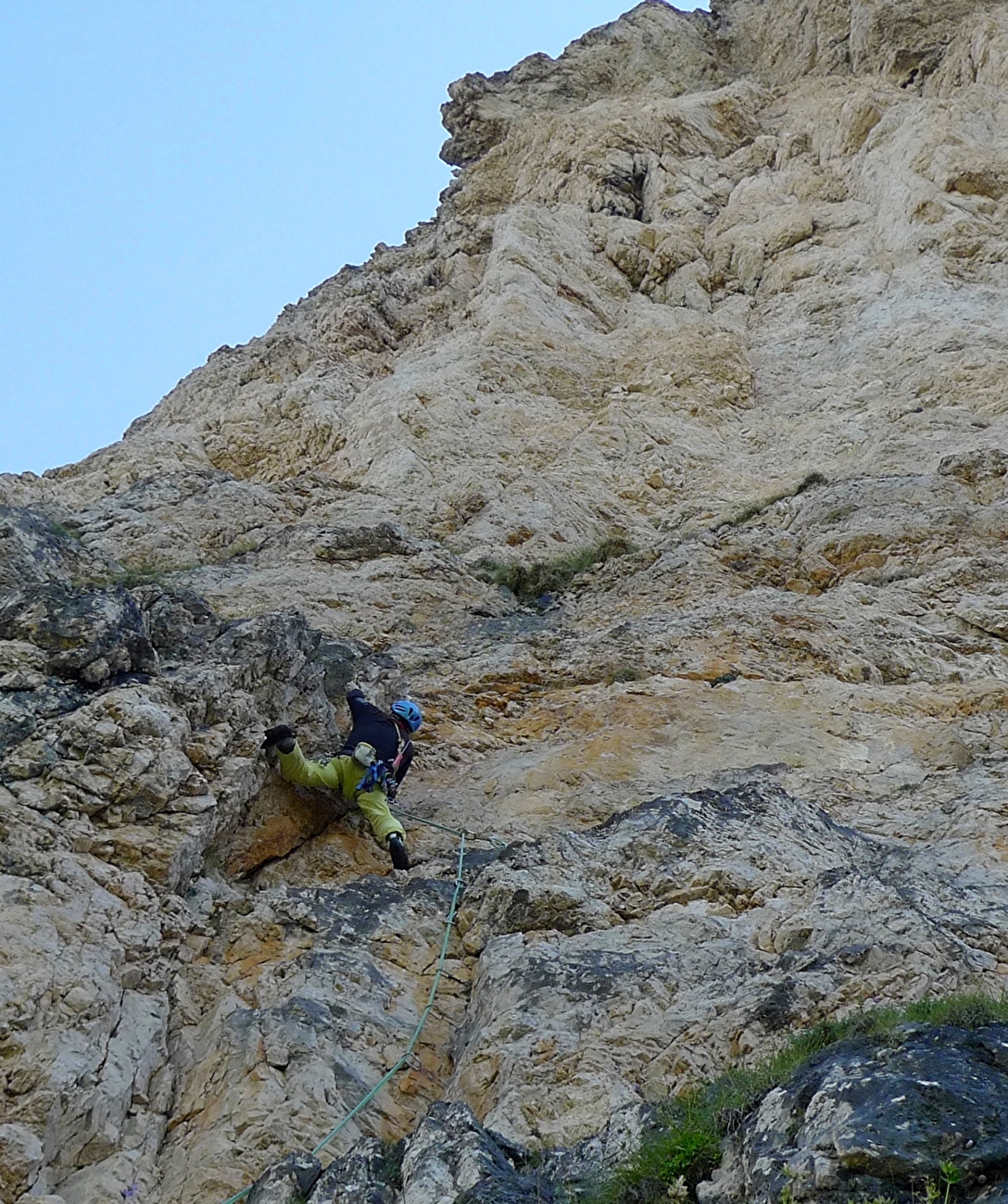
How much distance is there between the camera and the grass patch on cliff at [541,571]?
13.6 metres

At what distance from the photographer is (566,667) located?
10609mm

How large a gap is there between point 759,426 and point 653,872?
1300 cm

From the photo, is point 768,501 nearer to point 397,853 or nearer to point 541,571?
point 541,571

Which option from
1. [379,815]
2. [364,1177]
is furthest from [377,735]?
[364,1177]

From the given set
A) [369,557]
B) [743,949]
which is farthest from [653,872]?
[369,557]

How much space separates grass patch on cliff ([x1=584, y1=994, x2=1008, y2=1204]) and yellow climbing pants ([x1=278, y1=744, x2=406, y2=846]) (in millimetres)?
3457

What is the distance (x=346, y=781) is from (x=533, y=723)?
2421 millimetres

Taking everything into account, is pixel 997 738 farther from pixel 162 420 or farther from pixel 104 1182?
pixel 162 420

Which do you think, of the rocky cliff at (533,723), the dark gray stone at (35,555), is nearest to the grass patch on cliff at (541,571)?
the rocky cliff at (533,723)

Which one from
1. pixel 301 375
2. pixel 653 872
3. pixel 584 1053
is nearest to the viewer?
pixel 584 1053

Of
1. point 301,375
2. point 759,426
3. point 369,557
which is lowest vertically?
point 759,426

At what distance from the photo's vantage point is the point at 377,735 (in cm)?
803

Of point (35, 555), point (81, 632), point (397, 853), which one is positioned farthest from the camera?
point (35, 555)

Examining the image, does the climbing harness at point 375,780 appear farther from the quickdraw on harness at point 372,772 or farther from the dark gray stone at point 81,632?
the dark gray stone at point 81,632
